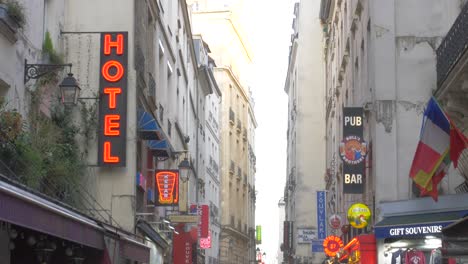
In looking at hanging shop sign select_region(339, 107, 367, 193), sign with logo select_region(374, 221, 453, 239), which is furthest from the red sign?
sign with logo select_region(374, 221, 453, 239)

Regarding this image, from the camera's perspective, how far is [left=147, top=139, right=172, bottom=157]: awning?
23.6 m

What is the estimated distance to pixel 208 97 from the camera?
53.0 m

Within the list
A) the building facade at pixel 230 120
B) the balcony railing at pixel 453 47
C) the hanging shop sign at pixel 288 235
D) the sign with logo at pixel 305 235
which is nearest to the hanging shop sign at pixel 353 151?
the balcony railing at pixel 453 47

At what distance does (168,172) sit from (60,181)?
22.3 ft

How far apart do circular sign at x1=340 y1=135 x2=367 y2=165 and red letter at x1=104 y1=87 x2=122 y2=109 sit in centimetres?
619

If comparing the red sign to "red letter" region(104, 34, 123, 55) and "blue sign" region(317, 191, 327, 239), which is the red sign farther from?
"red letter" region(104, 34, 123, 55)

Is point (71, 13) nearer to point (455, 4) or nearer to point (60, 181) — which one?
point (60, 181)

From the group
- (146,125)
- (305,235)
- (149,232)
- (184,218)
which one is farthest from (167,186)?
(305,235)

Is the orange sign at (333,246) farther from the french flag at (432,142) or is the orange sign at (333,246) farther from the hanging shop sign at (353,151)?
the french flag at (432,142)

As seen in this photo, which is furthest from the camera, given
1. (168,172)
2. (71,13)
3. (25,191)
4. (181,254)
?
(181,254)

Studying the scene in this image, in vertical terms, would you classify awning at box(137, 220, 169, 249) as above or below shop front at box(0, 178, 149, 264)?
above

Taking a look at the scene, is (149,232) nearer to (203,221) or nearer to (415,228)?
(415,228)

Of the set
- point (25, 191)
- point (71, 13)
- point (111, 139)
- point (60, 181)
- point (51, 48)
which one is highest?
point (71, 13)

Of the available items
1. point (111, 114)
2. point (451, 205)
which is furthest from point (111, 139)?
point (451, 205)
